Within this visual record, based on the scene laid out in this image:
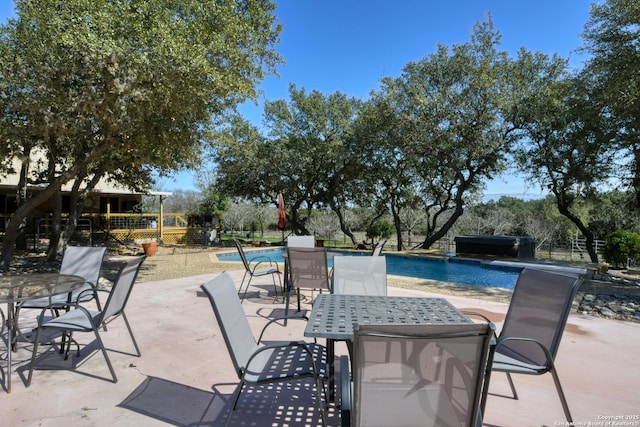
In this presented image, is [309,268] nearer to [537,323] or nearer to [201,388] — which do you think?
[201,388]

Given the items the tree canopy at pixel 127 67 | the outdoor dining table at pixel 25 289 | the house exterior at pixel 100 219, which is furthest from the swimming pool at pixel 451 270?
the outdoor dining table at pixel 25 289

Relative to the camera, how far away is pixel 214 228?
1939cm

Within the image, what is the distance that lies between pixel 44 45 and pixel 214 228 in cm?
1424

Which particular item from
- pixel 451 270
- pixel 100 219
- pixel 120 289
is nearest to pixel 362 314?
pixel 120 289

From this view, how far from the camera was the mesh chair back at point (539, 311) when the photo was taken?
211 cm

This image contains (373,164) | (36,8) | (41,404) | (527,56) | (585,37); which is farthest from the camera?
(373,164)

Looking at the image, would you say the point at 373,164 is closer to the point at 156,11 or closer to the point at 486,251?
the point at 486,251

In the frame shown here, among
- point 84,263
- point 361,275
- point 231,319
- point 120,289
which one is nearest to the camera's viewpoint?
point 231,319

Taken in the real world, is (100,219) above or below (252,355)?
above

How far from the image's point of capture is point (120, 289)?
113 inches

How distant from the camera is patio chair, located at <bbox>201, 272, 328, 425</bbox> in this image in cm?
195

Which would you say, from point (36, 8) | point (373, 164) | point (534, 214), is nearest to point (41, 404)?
point (36, 8)

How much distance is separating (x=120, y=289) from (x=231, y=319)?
1.25 m

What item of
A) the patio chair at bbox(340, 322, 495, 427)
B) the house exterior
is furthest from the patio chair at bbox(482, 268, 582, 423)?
the house exterior
